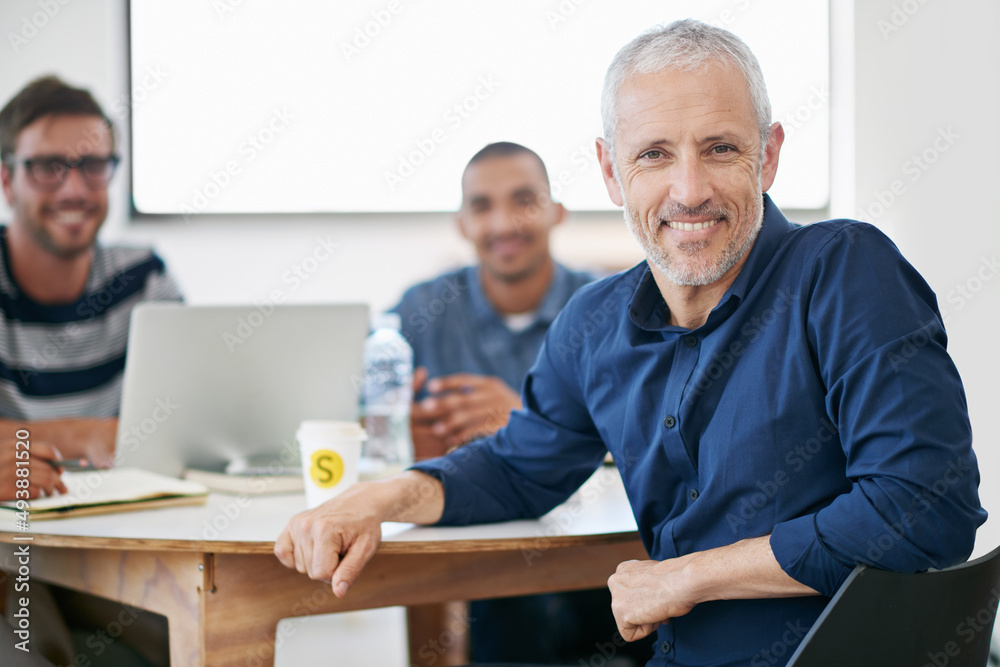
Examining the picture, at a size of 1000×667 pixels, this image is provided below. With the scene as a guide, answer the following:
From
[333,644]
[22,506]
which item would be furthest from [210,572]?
[333,644]

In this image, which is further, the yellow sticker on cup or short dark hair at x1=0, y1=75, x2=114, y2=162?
short dark hair at x1=0, y1=75, x2=114, y2=162

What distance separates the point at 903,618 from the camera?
77 cm

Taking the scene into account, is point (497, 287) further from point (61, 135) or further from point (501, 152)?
point (61, 135)

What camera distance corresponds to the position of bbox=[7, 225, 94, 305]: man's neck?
7.66 feet

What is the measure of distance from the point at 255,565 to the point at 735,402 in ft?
2.12

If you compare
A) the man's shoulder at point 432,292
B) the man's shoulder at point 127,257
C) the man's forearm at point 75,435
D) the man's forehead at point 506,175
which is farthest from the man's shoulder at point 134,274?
the man's forehead at point 506,175

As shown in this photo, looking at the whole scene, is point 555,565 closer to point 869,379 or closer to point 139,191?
point 869,379

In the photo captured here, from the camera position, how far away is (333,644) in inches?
107

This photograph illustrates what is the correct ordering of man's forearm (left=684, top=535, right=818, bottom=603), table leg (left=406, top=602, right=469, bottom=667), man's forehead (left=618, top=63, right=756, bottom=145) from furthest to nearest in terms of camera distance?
table leg (left=406, top=602, right=469, bottom=667) < man's forehead (left=618, top=63, right=756, bottom=145) < man's forearm (left=684, top=535, right=818, bottom=603)

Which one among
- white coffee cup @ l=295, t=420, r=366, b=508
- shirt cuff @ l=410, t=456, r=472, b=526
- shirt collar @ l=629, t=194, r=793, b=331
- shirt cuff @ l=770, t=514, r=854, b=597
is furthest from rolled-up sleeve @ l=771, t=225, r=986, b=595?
white coffee cup @ l=295, t=420, r=366, b=508

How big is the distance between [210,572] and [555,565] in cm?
47

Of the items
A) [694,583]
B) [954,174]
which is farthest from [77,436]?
[954,174]

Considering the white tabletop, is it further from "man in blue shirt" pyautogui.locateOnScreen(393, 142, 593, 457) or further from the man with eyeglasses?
"man in blue shirt" pyautogui.locateOnScreen(393, 142, 593, 457)

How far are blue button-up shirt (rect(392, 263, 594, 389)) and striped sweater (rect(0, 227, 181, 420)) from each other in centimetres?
79
